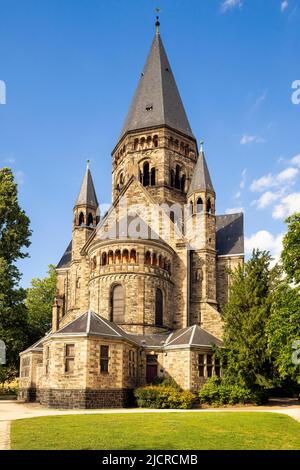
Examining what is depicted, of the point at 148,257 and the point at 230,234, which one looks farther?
the point at 230,234

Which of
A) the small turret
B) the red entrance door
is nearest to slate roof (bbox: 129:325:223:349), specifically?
the red entrance door

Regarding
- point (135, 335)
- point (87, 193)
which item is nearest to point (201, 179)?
point (87, 193)

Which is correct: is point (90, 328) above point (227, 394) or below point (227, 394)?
above

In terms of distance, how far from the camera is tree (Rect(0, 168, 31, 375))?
39438 mm

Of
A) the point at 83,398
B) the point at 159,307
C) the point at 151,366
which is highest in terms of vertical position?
the point at 159,307

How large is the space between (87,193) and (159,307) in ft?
52.5

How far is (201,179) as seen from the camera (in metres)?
46.7

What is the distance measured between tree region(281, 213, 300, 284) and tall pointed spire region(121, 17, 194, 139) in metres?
29.1

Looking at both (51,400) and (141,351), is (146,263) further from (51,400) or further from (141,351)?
(51,400)

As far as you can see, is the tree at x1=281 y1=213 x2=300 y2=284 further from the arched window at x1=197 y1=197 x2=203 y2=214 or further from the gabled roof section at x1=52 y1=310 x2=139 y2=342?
the arched window at x1=197 y1=197 x2=203 y2=214

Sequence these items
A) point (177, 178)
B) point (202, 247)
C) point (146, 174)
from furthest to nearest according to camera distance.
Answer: point (177, 178) → point (146, 174) → point (202, 247)

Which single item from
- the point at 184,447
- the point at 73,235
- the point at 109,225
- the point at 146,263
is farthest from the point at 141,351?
the point at 184,447

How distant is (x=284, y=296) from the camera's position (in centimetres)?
2589

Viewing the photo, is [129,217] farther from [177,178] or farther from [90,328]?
[177,178]
